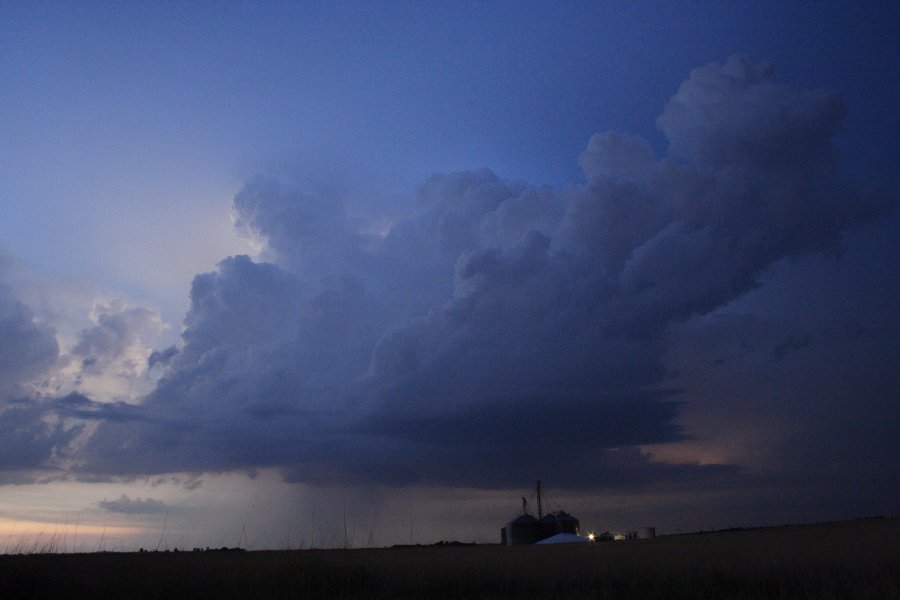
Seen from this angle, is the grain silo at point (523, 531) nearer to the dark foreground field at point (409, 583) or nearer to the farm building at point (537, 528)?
the farm building at point (537, 528)

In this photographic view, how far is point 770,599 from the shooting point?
86.7 ft

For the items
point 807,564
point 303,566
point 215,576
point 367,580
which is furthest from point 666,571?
point 215,576

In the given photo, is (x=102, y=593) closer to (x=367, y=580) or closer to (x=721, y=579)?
(x=367, y=580)

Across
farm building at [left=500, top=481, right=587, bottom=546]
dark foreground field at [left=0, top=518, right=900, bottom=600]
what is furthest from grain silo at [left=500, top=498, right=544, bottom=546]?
dark foreground field at [left=0, top=518, right=900, bottom=600]

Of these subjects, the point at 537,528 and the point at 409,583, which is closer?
the point at 409,583

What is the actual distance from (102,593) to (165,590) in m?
2.25

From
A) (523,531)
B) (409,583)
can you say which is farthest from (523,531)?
(409,583)

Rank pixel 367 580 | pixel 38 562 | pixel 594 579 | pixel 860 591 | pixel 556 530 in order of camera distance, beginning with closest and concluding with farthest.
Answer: pixel 860 591 → pixel 38 562 → pixel 367 580 → pixel 594 579 → pixel 556 530

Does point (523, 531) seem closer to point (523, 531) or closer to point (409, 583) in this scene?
point (523, 531)

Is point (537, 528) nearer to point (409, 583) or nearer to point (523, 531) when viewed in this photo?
point (523, 531)

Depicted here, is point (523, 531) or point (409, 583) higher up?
point (409, 583)

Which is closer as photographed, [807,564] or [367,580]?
[367,580]

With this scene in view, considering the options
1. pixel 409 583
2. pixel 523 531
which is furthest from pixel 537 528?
pixel 409 583

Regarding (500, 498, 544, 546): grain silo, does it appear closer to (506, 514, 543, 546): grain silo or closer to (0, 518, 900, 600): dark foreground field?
(506, 514, 543, 546): grain silo
